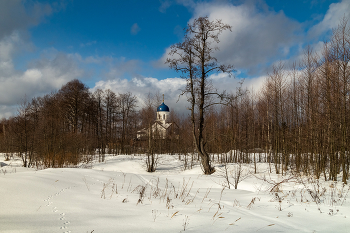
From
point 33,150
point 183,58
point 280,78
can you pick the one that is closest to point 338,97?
point 280,78

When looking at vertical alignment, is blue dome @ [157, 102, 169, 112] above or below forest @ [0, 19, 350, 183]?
above

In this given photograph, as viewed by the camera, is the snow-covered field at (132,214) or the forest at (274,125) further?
the forest at (274,125)

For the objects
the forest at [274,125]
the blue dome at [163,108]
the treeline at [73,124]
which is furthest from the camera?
the blue dome at [163,108]

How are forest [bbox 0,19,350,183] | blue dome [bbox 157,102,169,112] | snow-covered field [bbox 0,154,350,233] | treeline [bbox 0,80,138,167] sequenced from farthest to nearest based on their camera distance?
blue dome [bbox 157,102,169,112] < treeline [bbox 0,80,138,167] < forest [bbox 0,19,350,183] < snow-covered field [bbox 0,154,350,233]

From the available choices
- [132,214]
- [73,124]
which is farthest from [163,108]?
[132,214]

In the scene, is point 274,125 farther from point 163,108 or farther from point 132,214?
point 163,108

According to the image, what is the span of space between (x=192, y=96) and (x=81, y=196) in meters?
9.86

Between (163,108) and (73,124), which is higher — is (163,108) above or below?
above

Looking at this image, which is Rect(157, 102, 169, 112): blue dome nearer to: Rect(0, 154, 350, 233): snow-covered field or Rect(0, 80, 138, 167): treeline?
Rect(0, 80, 138, 167): treeline

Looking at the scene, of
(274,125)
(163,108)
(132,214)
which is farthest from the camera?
(163,108)

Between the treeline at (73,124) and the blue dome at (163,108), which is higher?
the blue dome at (163,108)

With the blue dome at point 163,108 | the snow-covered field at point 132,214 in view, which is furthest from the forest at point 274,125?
the blue dome at point 163,108

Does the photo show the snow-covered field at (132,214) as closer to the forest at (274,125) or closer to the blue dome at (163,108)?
the forest at (274,125)

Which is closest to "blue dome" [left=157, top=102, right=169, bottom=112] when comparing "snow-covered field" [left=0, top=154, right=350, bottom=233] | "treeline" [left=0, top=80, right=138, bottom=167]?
"treeline" [left=0, top=80, right=138, bottom=167]
